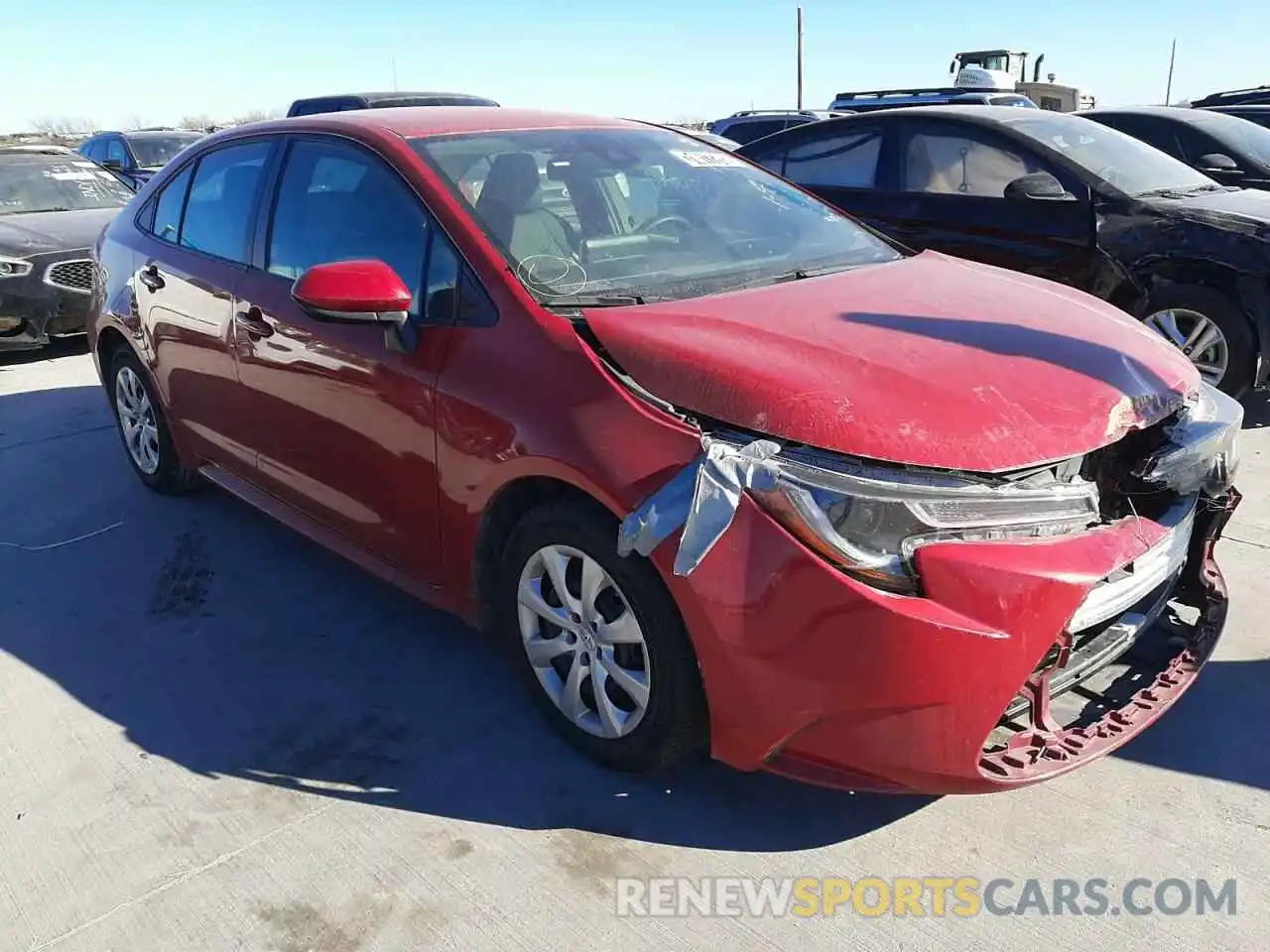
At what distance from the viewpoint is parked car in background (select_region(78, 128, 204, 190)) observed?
1479 centimetres

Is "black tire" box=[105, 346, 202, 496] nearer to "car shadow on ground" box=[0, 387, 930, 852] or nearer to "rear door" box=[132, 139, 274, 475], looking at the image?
"car shadow on ground" box=[0, 387, 930, 852]

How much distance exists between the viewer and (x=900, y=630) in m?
2.11

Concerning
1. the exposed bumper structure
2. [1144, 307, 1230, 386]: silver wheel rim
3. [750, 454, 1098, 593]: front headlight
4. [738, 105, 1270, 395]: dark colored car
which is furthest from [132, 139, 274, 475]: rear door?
[1144, 307, 1230, 386]: silver wheel rim

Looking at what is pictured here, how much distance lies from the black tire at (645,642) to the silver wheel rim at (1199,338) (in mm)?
4190

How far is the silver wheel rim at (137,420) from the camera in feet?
15.7

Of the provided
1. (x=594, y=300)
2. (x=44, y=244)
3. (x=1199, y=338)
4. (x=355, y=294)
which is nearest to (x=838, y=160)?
(x=1199, y=338)

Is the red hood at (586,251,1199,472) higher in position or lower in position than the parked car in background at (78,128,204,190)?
higher

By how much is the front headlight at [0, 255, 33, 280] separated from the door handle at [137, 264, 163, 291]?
3919 millimetres

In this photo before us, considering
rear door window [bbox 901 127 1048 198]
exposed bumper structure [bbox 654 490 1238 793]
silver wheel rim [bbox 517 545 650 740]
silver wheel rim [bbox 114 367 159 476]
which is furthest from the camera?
rear door window [bbox 901 127 1048 198]

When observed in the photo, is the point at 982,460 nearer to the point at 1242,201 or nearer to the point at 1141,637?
the point at 1141,637

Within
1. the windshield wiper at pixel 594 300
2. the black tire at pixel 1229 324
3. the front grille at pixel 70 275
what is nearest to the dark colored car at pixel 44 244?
the front grille at pixel 70 275

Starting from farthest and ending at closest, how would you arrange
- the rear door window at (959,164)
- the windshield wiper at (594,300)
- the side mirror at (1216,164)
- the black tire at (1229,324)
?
1. the side mirror at (1216,164)
2. the rear door window at (959,164)
3. the black tire at (1229,324)
4. the windshield wiper at (594,300)

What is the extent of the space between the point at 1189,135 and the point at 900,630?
779 centimetres

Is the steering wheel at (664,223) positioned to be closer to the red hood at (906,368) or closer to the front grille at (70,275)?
the red hood at (906,368)
